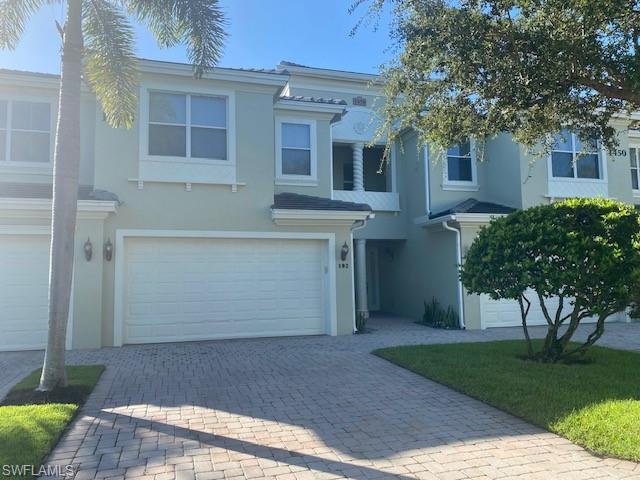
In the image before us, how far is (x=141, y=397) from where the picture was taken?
689 centimetres

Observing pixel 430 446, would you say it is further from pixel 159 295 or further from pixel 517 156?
pixel 517 156

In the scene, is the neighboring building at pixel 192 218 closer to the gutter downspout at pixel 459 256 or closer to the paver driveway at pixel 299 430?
the gutter downspout at pixel 459 256

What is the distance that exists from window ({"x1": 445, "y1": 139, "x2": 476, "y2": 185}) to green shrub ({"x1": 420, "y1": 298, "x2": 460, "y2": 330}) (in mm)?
3924

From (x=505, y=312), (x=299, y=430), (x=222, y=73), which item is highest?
(x=222, y=73)

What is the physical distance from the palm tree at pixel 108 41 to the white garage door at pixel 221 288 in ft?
12.2

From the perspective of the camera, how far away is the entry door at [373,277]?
63.8 ft

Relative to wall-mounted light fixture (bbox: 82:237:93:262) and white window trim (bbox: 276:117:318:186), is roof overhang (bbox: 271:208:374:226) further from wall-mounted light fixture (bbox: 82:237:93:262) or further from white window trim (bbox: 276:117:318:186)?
wall-mounted light fixture (bbox: 82:237:93:262)

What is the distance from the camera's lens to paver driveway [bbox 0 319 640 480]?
4.45 metres

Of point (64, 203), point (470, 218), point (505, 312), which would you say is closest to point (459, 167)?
point (470, 218)

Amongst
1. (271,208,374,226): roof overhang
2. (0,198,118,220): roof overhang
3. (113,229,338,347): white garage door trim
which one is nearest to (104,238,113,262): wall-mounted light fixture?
(113,229,338,347): white garage door trim

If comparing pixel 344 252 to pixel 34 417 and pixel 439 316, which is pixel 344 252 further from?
pixel 34 417

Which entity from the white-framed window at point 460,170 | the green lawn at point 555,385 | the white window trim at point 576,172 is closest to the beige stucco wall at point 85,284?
the green lawn at point 555,385

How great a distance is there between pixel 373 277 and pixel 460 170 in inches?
225

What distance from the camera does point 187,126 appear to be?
39.7 ft
